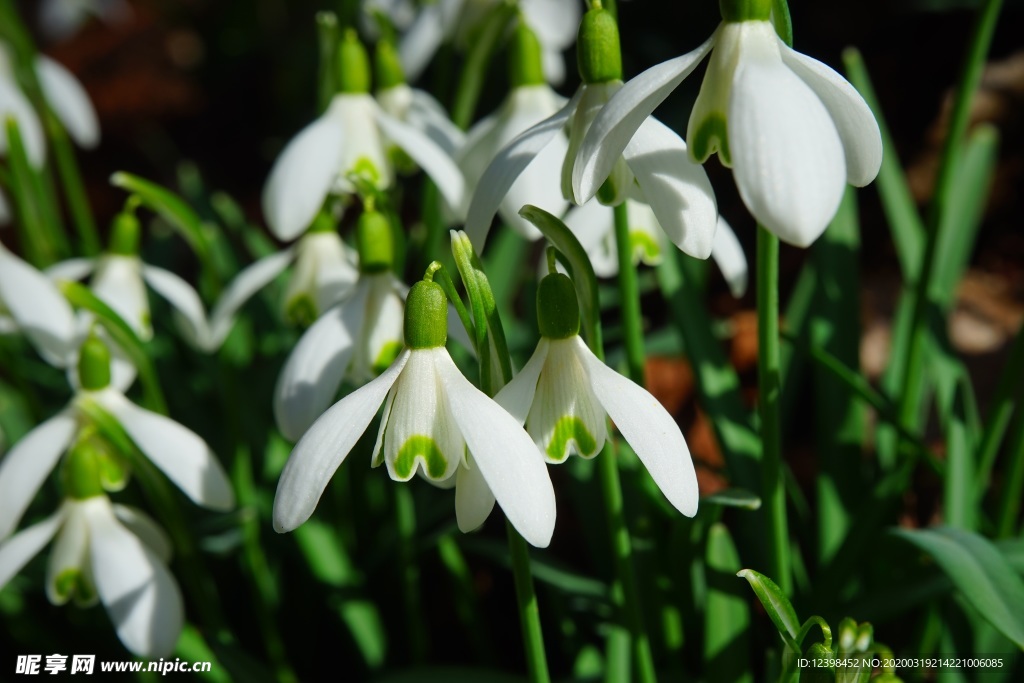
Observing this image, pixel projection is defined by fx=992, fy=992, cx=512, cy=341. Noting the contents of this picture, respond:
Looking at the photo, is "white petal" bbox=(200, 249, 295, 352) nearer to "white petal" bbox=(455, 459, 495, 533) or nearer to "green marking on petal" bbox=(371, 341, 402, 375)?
"green marking on petal" bbox=(371, 341, 402, 375)

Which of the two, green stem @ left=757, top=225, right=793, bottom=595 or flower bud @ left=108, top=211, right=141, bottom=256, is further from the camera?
flower bud @ left=108, top=211, right=141, bottom=256

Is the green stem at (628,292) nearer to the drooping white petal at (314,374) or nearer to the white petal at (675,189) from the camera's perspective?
the white petal at (675,189)

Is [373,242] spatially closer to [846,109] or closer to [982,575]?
[846,109]

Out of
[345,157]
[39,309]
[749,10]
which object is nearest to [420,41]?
[345,157]

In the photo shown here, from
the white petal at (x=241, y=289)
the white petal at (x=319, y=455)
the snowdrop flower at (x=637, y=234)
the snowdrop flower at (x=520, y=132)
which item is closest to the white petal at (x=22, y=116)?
the white petal at (x=241, y=289)

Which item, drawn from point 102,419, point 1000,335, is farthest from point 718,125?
point 1000,335

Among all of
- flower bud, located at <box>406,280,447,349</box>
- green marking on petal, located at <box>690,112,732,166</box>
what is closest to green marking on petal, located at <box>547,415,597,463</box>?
flower bud, located at <box>406,280,447,349</box>
